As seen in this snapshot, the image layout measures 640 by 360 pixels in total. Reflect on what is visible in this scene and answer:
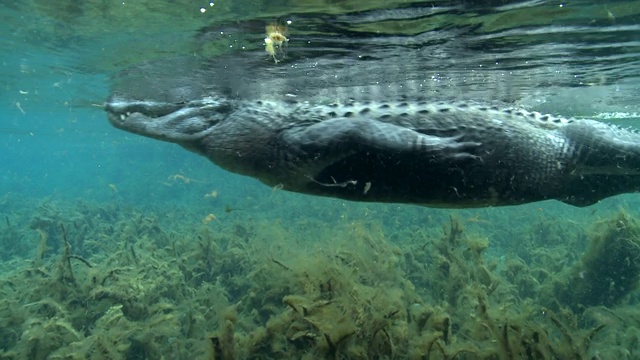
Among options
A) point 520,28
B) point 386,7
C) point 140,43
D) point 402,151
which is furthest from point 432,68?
point 402,151

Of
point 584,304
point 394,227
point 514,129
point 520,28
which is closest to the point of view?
point 514,129

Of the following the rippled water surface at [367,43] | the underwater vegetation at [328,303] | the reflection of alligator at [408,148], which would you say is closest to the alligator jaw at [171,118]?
the reflection of alligator at [408,148]

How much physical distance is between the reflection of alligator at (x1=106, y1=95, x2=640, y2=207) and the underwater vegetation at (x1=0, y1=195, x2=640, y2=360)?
4.51ft

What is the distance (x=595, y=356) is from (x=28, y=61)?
1693 centimetres

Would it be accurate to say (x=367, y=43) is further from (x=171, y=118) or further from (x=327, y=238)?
(x=171, y=118)

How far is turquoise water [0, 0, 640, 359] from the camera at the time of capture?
556cm

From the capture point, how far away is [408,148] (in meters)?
4.02

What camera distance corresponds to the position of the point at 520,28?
26.5 ft

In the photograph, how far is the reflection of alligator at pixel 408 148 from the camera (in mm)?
4055

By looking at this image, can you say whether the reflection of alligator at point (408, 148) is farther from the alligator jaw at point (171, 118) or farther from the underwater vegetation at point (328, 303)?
the underwater vegetation at point (328, 303)

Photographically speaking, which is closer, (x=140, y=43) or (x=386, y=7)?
(x=386, y=7)

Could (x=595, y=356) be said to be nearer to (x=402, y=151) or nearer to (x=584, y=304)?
(x=402, y=151)

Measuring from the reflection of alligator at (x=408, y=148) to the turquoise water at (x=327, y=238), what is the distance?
4.68 ft

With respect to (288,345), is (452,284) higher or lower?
lower
